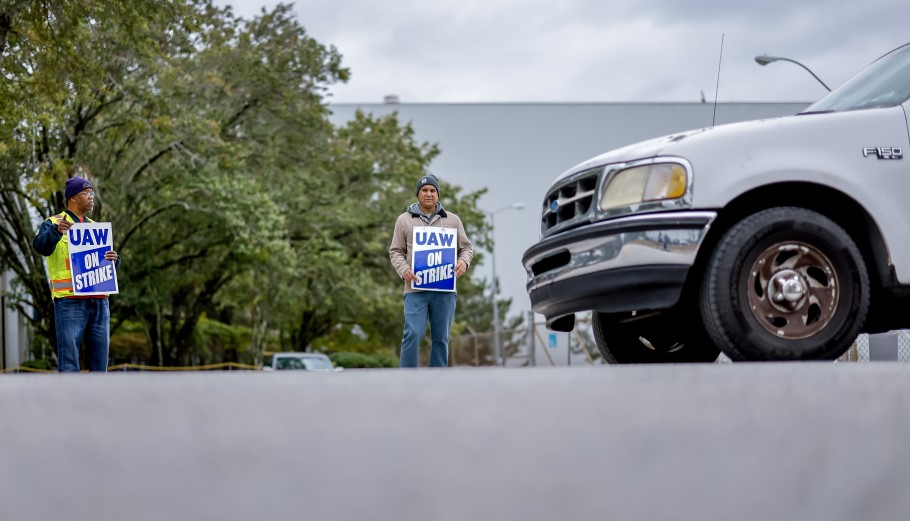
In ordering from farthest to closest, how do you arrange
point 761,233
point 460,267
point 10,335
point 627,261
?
point 10,335, point 460,267, point 627,261, point 761,233

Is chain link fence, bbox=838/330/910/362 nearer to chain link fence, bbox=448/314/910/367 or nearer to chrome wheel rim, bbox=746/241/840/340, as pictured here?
chain link fence, bbox=448/314/910/367

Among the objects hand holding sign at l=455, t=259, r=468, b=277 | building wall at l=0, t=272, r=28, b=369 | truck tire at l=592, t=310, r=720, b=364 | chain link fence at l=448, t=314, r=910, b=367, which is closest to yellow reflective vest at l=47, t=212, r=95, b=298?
hand holding sign at l=455, t=259, r=468, b=277

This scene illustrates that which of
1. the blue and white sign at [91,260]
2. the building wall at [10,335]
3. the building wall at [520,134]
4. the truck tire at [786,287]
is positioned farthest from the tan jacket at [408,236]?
the building wall at [520,134]

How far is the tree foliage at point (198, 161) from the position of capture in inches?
710

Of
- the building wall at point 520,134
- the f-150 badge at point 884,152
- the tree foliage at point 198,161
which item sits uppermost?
the building wall at point 520,134

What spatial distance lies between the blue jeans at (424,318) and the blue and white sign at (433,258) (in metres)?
0.09

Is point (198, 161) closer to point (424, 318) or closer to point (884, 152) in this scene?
point (424, 318)

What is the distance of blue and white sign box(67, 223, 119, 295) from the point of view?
8.16 meters

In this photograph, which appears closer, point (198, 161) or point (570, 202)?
point (570, 202)

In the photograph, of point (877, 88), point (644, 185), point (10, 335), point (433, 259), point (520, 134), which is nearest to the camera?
point (644, 185)

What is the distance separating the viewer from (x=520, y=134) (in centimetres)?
6172

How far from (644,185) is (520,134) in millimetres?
56602

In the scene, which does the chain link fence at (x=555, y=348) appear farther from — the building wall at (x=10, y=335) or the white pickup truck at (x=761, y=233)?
the building wall at (x=10, y=335)

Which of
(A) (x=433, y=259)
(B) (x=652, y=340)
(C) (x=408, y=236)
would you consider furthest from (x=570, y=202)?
(C) (x=408, y=236)
